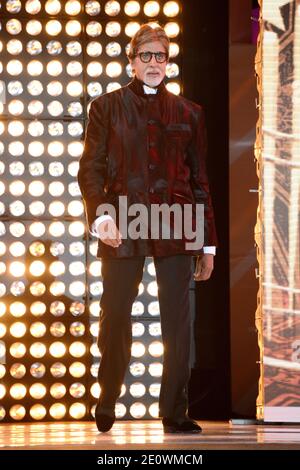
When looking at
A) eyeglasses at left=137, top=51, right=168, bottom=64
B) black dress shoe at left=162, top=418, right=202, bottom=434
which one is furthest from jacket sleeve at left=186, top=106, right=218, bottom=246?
black dress shoe at left=162, top=418, right=202, bottom=434

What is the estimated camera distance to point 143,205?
134 inches

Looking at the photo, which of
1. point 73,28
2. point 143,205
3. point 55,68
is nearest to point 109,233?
point 143,205

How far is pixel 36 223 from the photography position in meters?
4.16

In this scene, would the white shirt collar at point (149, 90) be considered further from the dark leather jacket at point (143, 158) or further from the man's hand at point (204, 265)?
the man's hand at point (204, 265)

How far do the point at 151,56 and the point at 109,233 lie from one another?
26.2 inches

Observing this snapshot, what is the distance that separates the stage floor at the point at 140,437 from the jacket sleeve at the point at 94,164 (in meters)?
0.76

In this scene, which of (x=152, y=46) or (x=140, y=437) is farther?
(x=152, y=46)

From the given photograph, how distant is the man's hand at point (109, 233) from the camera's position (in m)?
3.34

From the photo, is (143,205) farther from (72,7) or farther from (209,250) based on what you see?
(72,7)

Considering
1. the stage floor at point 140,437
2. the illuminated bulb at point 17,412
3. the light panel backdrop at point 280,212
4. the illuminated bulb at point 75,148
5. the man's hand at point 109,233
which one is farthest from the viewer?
the illuminated bulb at point 75,148

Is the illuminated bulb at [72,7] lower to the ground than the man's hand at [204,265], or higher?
higher

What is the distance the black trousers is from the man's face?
648 millimetres

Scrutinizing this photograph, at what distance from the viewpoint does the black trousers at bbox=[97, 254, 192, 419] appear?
11.1ft

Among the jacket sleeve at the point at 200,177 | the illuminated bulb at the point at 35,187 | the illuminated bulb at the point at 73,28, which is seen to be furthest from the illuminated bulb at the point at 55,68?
the jacket sleeve at the point at 200,177
